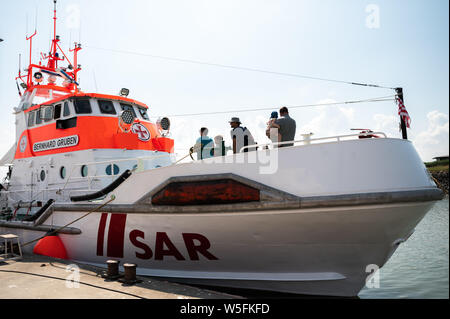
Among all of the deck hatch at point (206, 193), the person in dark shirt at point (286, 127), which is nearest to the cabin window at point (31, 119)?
the deck hatch at point (206, 193)

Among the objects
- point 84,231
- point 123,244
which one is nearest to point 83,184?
point 84,231

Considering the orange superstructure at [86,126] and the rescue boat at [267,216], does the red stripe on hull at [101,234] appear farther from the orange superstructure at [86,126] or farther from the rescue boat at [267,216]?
the orange superstructure at [86,126]

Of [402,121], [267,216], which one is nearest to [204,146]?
[267,216]

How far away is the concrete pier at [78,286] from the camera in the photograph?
4367 mm

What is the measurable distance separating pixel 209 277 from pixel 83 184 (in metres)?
3.93

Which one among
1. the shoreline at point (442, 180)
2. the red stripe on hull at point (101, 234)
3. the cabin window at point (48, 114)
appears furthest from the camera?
the cabin window at point (48, 114)

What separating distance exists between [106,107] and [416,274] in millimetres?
8414

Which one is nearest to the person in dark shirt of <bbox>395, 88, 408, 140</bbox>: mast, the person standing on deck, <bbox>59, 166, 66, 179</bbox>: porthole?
the person standing on deck

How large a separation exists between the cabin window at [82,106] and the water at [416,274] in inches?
287

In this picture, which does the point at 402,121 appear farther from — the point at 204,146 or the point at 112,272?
the point at 112,272

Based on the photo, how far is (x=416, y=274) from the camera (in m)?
7.28

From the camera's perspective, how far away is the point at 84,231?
629 centimetres

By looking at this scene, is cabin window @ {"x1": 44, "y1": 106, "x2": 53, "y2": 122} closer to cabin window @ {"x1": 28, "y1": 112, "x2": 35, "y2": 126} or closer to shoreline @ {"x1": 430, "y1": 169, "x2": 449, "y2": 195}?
cabin window @ {"x1": 28, "y1": 112, "x2": 35, "y2": 126}
